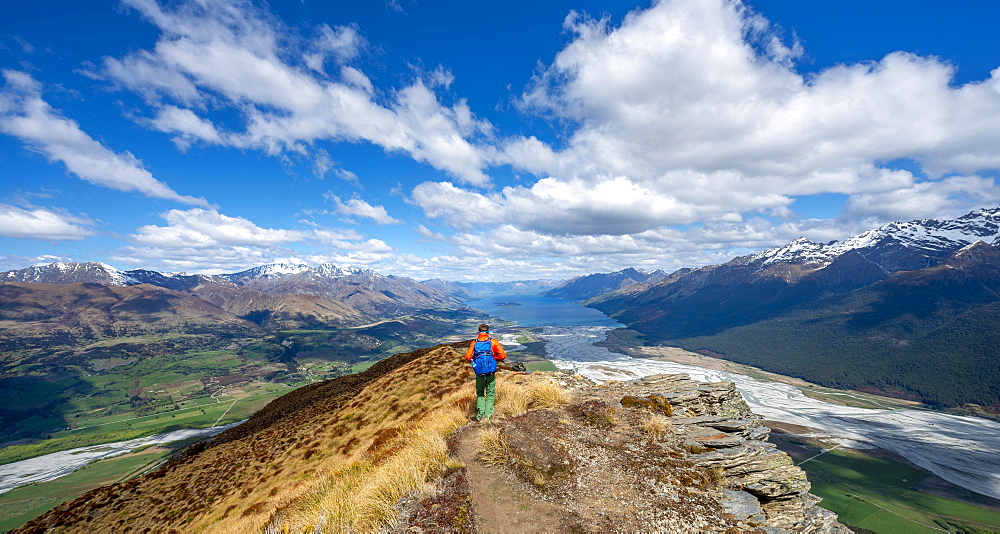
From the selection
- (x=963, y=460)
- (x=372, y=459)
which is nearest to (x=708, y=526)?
(x=372, y=459)

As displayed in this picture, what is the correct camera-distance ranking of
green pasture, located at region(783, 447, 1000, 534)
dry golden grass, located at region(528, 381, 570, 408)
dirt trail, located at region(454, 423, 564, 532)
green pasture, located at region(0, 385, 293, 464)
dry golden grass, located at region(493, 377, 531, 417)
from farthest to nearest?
green pasture, located at region(0, 385, 293, 464)
green pasture, located at region(783, 447, 1000, 534)
dry golden grass, located at region(528, 381, 570, 408)
dry golden grass, located at region(493, 377, 531, 417)
dirt trail, located at region(454, 423, 564, 532)

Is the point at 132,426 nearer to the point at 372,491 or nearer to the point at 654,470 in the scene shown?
the point at 372,491

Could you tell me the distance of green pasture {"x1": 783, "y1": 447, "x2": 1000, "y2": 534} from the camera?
84375mm

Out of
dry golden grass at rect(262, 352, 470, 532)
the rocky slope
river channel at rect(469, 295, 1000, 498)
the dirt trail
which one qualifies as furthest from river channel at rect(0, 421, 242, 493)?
the dirt trail

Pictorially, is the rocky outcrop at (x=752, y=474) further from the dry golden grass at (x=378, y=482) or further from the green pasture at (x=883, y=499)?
the green pasture at (x=883, y=499)

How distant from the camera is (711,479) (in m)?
11.1

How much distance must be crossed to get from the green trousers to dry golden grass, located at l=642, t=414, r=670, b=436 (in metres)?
6.78

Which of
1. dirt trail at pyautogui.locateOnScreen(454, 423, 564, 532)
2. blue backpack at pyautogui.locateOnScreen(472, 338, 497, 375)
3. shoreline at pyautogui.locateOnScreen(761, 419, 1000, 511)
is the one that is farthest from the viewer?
shoreline at pyautogui.locateOnScreen(761, 419, 1000, 511)

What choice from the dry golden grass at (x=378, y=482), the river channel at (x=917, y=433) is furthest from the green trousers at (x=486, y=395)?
the river channel at (x=917, y=433)

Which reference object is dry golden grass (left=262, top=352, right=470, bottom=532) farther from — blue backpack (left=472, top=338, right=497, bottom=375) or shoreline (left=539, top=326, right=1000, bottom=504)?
shoreline (left=539, top=326, right=1000, bottom=504)

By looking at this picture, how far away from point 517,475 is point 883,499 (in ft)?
486

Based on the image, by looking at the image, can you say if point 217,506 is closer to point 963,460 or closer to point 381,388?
point 381,388

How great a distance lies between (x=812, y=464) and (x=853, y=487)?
12.7 metres

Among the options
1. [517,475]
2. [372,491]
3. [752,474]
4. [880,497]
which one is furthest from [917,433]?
[372,491]
